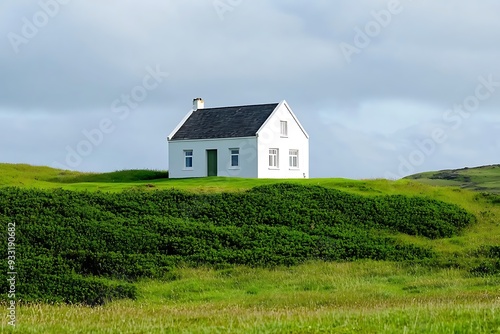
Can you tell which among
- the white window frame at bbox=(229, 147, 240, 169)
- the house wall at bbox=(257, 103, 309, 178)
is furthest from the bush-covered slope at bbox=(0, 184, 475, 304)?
the white window frame at bbox=(229, 147, 240, 169)

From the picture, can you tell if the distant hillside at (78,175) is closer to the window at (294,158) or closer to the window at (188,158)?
the window at (188,158)

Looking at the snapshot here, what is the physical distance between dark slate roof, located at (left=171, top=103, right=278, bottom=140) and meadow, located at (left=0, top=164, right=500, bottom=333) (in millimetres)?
14704

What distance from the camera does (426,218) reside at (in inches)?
1598

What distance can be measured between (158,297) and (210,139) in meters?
35.6

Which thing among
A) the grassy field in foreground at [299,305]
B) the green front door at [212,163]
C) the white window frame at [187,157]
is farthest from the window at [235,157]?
the grassy field in foreground at [299,305]

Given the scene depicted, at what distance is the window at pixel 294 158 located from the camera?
6225 cm

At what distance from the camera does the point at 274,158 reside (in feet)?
198

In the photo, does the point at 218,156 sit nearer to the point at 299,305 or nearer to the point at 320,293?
the point at 320,293

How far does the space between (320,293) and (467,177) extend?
205 feet

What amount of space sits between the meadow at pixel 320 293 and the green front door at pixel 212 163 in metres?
14.5

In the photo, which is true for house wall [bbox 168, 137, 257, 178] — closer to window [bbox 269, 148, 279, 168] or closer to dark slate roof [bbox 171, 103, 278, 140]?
dark slate roof [bbox 171, 103, 278, 140]

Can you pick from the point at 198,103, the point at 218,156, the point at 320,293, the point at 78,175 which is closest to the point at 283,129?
the point at 218,156

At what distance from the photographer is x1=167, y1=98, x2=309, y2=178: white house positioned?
59.1 metres

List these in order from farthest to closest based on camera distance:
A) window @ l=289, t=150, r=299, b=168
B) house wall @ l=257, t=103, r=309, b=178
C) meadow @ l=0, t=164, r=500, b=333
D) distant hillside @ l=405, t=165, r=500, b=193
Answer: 1. distant hillside @ l=405, t=165, r=500, b=193
2. window @ l=289, t=150, r=299, b=168
3. house wall @ l=257, t=103, r=309, b=178
4. meadow @ l=0, t=164, r=500, b=333
